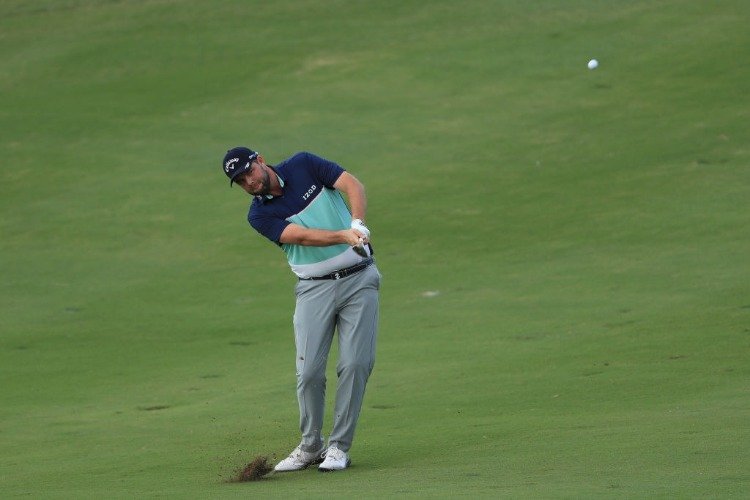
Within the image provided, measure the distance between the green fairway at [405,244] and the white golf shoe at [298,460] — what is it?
0.35 ft

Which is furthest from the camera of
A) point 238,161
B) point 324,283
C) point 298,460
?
point 298,460

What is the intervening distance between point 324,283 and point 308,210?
17.3 inches

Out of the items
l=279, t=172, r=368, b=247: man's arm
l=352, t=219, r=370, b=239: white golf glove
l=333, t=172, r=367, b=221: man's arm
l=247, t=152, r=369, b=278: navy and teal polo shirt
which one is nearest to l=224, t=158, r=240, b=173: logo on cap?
l=247, t=152, r=369, b=278: navy and teal polo shirt

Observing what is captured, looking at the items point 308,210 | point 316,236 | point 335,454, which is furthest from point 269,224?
point 335,454

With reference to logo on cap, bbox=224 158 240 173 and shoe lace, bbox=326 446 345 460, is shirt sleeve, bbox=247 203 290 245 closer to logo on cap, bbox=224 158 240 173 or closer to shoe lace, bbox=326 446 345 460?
logo on cap, bbox=224 158 240 173

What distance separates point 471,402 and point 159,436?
229cm

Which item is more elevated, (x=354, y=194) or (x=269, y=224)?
(x=354, y=194)

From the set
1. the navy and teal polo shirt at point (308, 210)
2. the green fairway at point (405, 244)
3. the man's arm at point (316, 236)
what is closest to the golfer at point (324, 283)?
the navy and teal polo shirt at point (308, 210)

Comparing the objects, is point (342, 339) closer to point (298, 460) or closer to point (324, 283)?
point (324, 283)

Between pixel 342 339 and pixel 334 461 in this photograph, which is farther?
pixel 342 339

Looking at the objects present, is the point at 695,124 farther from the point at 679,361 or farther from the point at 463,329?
the point at 679,361

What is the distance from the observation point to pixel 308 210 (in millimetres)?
7637

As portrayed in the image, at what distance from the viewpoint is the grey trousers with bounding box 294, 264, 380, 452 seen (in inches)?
301

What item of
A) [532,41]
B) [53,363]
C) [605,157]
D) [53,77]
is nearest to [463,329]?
[53,363]
